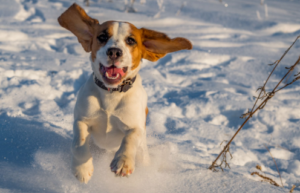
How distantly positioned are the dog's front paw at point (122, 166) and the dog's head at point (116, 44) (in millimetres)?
527

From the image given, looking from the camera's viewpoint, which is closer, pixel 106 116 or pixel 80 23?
pixel 106 116

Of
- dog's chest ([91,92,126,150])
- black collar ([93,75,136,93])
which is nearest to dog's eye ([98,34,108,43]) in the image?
black collar ([93,75,136,93])

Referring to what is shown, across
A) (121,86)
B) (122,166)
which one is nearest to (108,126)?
(121,86)

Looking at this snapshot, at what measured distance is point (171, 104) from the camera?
377 centimetres

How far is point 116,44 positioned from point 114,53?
15 cm

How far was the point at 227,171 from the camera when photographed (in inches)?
101

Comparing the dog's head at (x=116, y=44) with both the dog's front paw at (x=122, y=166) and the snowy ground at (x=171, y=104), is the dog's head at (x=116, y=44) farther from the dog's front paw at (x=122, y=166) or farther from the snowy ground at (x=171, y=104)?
the snowy ground at (x=171, y=104)

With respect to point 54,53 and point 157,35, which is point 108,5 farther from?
point 157,35

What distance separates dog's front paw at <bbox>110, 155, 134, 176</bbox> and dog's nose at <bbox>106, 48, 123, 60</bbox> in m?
0.66

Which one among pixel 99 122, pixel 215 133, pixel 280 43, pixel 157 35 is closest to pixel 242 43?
pixel 280 43

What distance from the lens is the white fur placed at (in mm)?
2027

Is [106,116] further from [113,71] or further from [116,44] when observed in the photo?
[116,44]

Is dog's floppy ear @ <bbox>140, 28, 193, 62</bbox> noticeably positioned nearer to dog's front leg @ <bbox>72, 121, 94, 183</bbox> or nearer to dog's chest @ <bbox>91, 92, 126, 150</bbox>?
dog's chest @ <bbox>91, 92, 126, 150</bbox>

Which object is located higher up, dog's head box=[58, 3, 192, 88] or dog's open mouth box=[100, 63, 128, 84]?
dog's head box=[58, 3, 192, 88]
